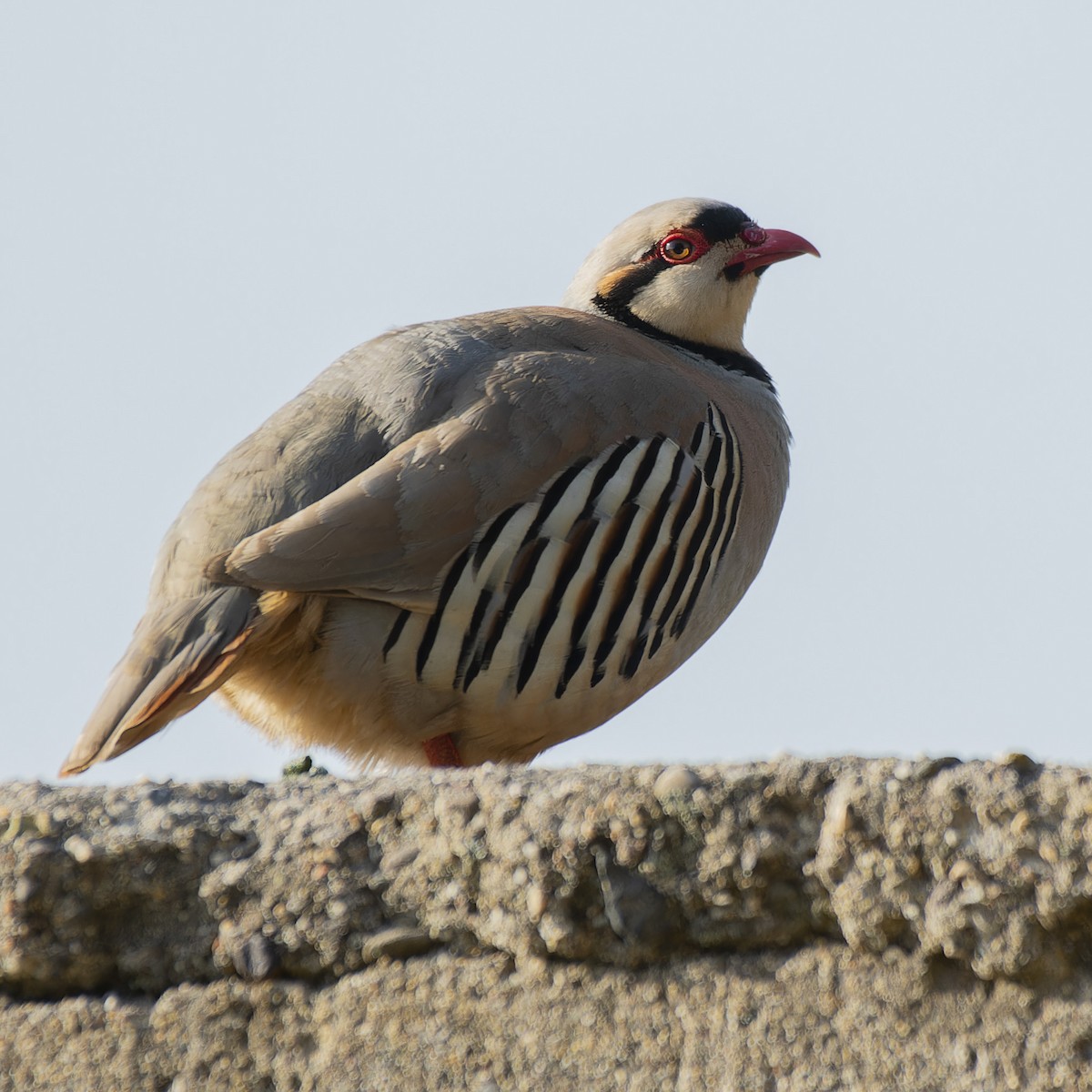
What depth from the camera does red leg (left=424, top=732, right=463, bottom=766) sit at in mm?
4777

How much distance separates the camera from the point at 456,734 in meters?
4.80

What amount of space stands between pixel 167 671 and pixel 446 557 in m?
0.76

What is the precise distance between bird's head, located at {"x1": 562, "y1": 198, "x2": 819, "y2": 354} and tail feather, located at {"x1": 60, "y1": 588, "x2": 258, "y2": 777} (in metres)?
2.51

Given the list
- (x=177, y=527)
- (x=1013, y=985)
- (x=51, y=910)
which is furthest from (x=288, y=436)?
(x=1013, y=985)

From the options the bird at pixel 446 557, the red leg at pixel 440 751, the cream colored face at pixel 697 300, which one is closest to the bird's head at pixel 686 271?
the cream colored face at pixel 697 300

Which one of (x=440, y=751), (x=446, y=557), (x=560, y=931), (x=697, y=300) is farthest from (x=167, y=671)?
(x=697, y=300)

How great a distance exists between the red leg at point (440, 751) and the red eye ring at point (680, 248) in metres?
2.36

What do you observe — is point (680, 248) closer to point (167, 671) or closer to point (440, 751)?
point (440, 751)

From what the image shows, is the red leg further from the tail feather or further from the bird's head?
the bird's head

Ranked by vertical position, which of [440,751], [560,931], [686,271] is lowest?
[440,751]

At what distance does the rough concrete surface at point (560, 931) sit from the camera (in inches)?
80.6

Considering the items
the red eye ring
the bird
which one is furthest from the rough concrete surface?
the red eye ring

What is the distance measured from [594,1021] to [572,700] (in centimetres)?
252

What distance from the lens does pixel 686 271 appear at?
6.33 m
